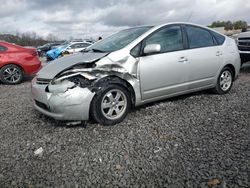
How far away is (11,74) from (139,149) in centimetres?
645

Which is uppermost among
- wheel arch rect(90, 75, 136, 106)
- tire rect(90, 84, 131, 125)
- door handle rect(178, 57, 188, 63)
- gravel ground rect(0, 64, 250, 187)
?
door handle rect(178, 57, 188, 63)

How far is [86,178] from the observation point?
8.59 feet

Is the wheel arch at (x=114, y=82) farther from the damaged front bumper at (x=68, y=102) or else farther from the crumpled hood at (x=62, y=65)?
the crumpled hood at (x=62, y=65)

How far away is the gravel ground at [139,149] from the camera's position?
258cm

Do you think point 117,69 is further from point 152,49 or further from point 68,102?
point 68,102

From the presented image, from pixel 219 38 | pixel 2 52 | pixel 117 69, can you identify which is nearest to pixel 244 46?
pixel 219 38

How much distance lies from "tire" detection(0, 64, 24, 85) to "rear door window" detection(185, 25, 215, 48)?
19.0 feet

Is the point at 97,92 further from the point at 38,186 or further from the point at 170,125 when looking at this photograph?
the point at 38,186

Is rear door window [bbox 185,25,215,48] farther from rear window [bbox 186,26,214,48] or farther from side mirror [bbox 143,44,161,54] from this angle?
side mirror [bbox 143,44,161,54]

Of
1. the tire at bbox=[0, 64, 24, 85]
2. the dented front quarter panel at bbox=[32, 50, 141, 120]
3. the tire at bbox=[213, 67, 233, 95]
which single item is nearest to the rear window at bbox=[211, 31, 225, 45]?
Result: the tire at bbox=[213, 67, 233, 95]

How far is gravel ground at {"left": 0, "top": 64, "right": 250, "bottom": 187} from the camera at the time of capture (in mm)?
2578

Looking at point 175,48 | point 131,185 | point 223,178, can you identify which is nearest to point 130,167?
point 131,185

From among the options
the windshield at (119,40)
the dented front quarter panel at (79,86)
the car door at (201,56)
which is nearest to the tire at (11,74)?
the windshield at (119,40)

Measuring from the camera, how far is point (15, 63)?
323 inches
